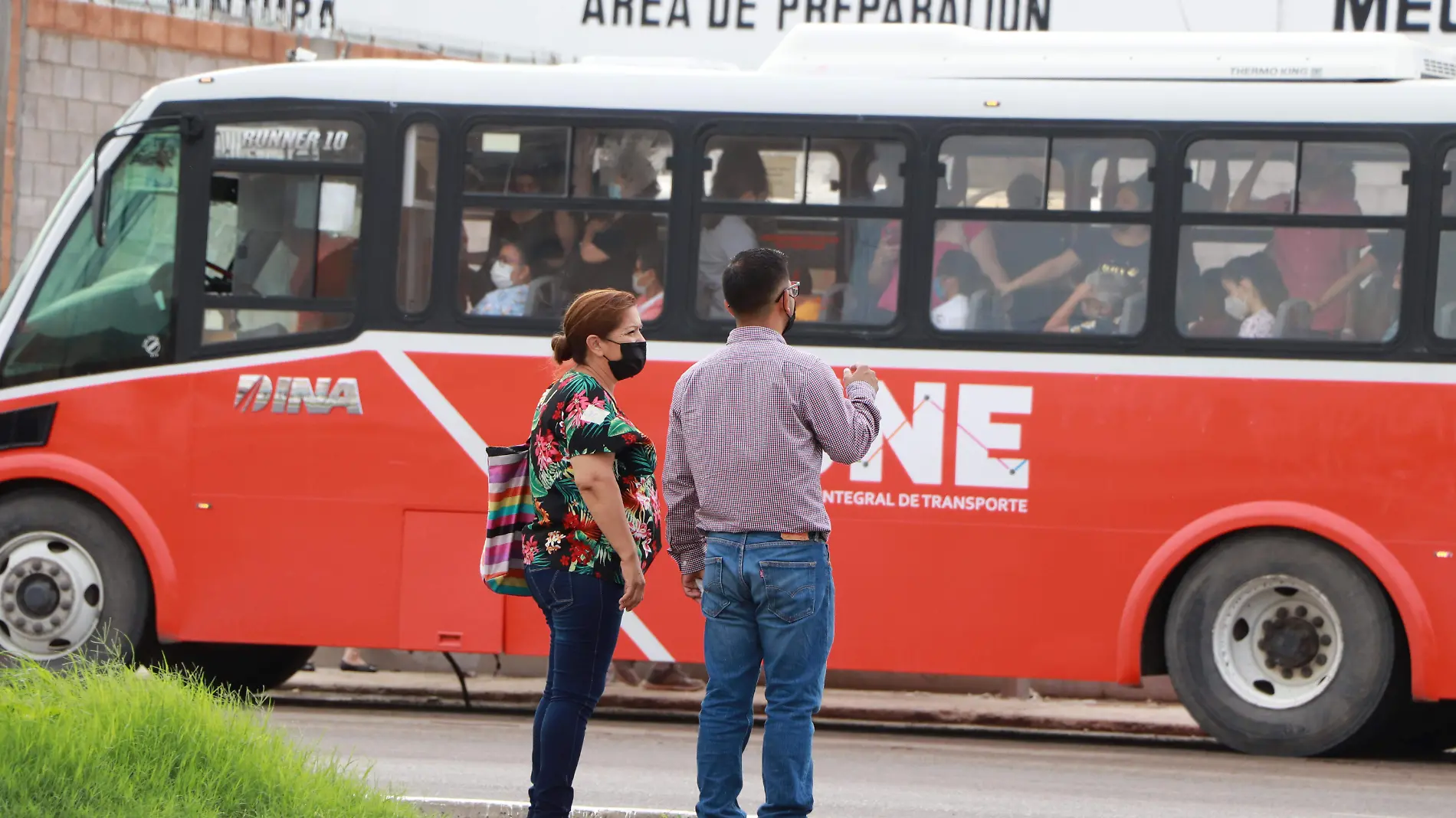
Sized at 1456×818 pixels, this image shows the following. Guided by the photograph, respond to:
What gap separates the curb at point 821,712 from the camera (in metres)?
11.8

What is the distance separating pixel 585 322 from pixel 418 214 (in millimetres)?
4422

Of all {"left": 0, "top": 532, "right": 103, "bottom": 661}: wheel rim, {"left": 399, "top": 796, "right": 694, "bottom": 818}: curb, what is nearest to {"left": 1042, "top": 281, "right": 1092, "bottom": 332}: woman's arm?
{"left": 399, "top": 796, "right": 694, "bottom": 818}: curb

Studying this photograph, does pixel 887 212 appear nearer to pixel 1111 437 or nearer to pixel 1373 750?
pixel 1111 437

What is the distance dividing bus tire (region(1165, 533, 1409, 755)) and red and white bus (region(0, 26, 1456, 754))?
2 cm

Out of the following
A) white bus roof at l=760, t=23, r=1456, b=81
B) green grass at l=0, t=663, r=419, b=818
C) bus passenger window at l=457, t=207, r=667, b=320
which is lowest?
green grass at l=0, t=663, r=419, b=818

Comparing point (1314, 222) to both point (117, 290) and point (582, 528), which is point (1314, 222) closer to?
point (582, 528)

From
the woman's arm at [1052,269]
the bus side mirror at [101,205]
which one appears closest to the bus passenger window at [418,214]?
the bus side mirror at [101,205]

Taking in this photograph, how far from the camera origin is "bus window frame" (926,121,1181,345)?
376 inches

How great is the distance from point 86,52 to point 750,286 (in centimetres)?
1190

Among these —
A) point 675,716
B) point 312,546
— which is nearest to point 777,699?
point 312,546

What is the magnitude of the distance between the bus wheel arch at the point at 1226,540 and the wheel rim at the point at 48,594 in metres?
5.27

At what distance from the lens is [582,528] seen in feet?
19.3

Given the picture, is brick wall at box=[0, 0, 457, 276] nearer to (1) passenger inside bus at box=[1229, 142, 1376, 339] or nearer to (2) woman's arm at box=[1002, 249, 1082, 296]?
(2) woman's arm at box=[1002, 249, 1082, 296]

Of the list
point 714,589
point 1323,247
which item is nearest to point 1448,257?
point 1323,247
